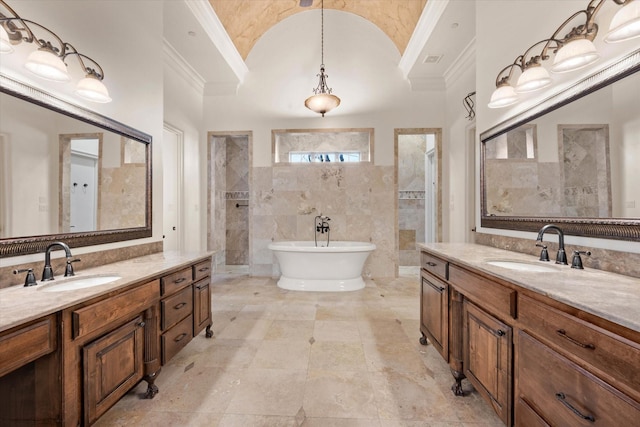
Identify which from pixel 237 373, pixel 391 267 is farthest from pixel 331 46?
pixel 237 373

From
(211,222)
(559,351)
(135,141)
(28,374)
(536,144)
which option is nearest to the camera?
(559,351)

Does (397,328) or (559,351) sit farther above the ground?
(559,351)

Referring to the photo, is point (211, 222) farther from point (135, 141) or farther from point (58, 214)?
point (58, 214)

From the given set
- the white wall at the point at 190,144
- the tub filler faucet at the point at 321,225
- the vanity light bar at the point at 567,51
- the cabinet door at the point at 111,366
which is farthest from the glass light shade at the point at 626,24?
the white wall at the point at 190,144

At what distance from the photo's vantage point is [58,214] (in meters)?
1.56

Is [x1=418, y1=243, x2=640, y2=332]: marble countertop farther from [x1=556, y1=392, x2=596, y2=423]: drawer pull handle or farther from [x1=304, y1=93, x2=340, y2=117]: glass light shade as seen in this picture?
[x1=304, y1=93, x2=340, y2=117]: glass light shade

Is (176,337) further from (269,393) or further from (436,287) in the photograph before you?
(436,287)

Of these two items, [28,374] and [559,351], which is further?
[28,374]

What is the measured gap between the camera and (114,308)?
1.33m

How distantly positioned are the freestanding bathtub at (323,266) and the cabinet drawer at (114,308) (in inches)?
89.6

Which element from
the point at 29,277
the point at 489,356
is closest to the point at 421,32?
the point at 489,356

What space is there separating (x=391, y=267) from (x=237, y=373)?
3068 millimetres

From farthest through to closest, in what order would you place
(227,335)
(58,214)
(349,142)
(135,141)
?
1. (349,142)
2. (227,335)
3. (135,141)
4. (58,214)

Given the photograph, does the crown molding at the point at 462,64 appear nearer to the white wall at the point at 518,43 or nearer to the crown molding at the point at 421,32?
the crown molding at the point at 421,32
